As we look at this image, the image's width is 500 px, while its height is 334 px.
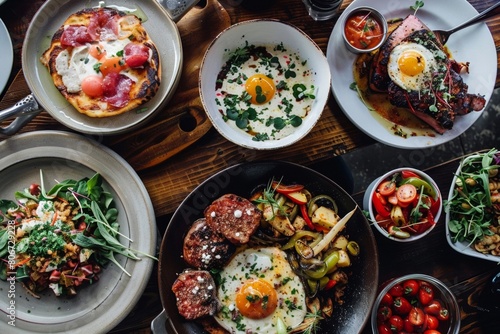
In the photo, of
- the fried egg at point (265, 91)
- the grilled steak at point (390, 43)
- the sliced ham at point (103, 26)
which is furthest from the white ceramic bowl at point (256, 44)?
the sliced ham at point (103, 26)

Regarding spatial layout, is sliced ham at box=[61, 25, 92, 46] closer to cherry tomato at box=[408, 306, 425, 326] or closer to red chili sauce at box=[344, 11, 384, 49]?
red chili sauce at box=[344, 11, 384, 49]

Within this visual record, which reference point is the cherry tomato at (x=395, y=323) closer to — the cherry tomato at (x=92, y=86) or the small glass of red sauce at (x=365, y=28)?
the small glass of red sauce at (x=365, y=28)

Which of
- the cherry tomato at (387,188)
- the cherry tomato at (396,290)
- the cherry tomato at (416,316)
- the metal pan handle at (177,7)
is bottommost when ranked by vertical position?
the cherry tomato at (416,316)

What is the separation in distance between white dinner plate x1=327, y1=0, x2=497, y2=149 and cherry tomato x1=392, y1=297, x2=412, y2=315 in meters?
0.99

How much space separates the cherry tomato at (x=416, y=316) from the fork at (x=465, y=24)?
176 centimetres

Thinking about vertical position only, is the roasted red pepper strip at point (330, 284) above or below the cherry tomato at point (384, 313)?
above

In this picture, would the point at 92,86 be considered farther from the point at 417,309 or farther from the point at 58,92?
the point at 417,309

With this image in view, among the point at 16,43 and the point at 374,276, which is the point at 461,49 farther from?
the point at 16,43

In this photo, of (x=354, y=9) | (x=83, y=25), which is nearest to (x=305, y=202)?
(x=354, y=9)

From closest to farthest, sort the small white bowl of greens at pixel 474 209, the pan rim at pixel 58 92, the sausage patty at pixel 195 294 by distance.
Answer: the sausage patty at pixel 195 294, the pan rim at pixel 58 92, the small white bowl of greens at pixel 474 209

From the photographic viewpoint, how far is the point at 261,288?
2998 mm

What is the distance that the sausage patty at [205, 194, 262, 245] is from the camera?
2.91m

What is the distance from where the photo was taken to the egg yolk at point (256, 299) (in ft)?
9.75

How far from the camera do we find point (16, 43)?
3.24m
